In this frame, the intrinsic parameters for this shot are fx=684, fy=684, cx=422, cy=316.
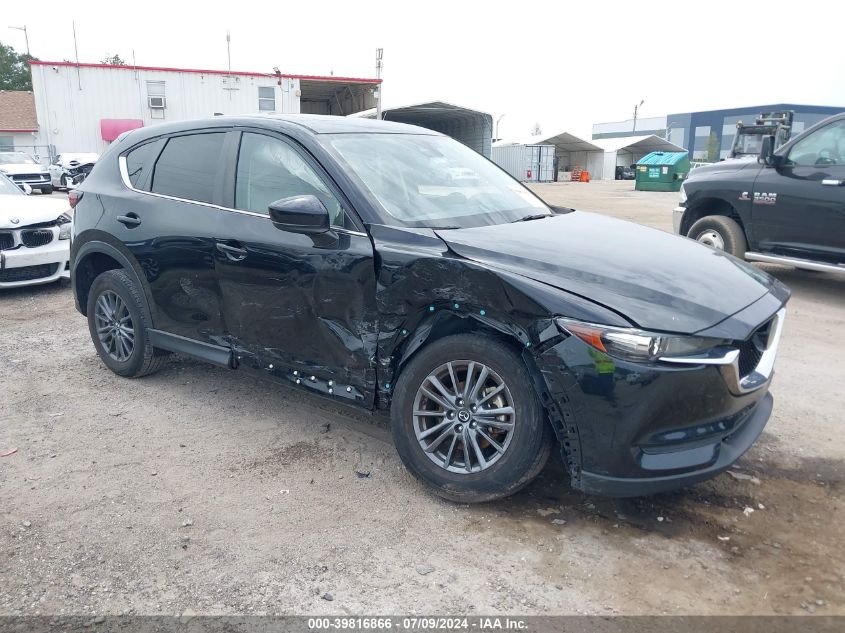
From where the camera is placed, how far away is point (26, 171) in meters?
24.7

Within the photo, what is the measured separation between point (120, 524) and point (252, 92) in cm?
3153

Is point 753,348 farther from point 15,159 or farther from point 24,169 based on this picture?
point 15,159

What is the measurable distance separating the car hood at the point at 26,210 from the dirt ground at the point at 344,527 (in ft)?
12.6

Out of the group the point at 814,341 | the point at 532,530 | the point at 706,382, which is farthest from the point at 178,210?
the point at 814,341

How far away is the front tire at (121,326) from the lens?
468 cm

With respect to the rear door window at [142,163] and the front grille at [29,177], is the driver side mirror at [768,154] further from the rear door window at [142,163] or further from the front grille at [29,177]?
the front grille at [29,177]

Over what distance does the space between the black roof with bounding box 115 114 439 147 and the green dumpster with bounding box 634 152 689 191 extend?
94.8 ft

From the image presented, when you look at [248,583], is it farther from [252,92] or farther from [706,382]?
[252,92]

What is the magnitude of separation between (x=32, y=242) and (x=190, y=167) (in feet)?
15.1

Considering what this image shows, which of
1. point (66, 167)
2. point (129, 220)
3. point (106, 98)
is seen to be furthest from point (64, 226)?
point (106, 98)

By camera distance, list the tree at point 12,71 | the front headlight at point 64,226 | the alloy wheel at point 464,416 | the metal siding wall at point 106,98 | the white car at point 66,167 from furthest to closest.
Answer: the tree at point 12,71 < the metal siding wall at point 106,98 < the white car at point 66,167 < the front headlight at point 64,226 < the alloy wheel at point 464,416

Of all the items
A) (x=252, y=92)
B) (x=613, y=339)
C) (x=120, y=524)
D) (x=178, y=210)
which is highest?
(x=252, y=92)

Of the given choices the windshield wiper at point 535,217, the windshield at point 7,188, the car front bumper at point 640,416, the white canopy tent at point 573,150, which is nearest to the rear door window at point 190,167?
the windshield wiper at point 535,217

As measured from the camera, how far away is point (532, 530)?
309 cm
